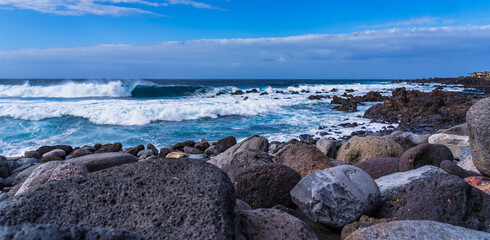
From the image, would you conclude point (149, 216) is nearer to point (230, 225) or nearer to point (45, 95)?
point (230, 225)

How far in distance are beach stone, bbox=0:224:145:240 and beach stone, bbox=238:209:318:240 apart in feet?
3.49

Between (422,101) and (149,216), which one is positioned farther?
(422,101)

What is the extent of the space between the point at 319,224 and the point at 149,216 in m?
1.71

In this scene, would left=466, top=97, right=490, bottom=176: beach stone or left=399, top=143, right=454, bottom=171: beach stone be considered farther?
left=399, top=143, right=454, bottom=171: beach stone

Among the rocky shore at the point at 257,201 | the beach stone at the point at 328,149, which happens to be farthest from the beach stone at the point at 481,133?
the beach stone at the point at 328,149

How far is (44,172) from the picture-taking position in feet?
14.5

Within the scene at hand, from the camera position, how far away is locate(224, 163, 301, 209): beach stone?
3.58 m

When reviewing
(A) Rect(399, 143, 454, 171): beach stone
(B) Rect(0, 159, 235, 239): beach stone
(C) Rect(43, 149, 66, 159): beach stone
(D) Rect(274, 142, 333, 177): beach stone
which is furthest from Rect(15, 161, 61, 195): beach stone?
(C) Rect(43, 149, 66, 159): beach stone

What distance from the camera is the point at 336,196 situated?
304 cm

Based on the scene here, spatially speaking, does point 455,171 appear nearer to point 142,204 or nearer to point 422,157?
point 422,157

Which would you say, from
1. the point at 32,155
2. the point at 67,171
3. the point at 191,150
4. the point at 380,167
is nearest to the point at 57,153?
the point at 32,155

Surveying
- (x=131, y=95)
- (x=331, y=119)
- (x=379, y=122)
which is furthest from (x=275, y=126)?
(x=131, y=95)

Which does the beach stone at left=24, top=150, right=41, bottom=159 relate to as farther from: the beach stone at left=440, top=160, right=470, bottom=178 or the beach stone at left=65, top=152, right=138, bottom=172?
the beach stone at left=440, top=160, right=470, bottom=178

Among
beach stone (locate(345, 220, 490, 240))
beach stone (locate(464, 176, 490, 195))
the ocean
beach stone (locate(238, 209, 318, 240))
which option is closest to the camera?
beach stone (locate(345, 220, 490, 240))
